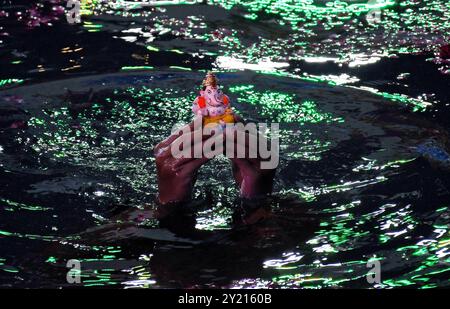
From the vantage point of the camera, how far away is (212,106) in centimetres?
338

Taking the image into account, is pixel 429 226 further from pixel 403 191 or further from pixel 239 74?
pixel 239 74

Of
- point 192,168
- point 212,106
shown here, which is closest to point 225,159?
point 192,168

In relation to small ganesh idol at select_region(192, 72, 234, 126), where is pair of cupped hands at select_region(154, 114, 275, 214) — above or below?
below

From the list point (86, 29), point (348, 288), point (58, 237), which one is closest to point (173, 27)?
point (86, 29)

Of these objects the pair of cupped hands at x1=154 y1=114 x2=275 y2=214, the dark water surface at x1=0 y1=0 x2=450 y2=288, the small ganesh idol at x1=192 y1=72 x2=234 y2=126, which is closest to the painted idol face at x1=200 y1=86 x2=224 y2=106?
the small ganesh idol at x1=192 y1=72 x2=234 y2=126

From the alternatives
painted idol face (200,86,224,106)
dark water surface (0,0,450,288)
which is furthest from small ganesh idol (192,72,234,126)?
dark water surface (0,0,450,288)

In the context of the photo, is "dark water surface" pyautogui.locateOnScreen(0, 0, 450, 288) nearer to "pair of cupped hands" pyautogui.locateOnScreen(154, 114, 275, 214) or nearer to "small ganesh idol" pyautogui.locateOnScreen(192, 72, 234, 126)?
"pair of cupped hands" pyautogui.locateOnScreen(154, 114, 275, 214)

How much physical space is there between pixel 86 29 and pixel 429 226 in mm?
4080

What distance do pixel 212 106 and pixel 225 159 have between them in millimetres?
984

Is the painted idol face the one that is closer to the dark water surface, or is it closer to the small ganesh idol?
the small ganesh idol

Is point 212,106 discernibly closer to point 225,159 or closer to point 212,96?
point 212,96

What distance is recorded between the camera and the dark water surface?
11.0ft

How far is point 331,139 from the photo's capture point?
4594 millimetres

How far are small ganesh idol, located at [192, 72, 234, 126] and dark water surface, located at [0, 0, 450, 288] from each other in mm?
544
